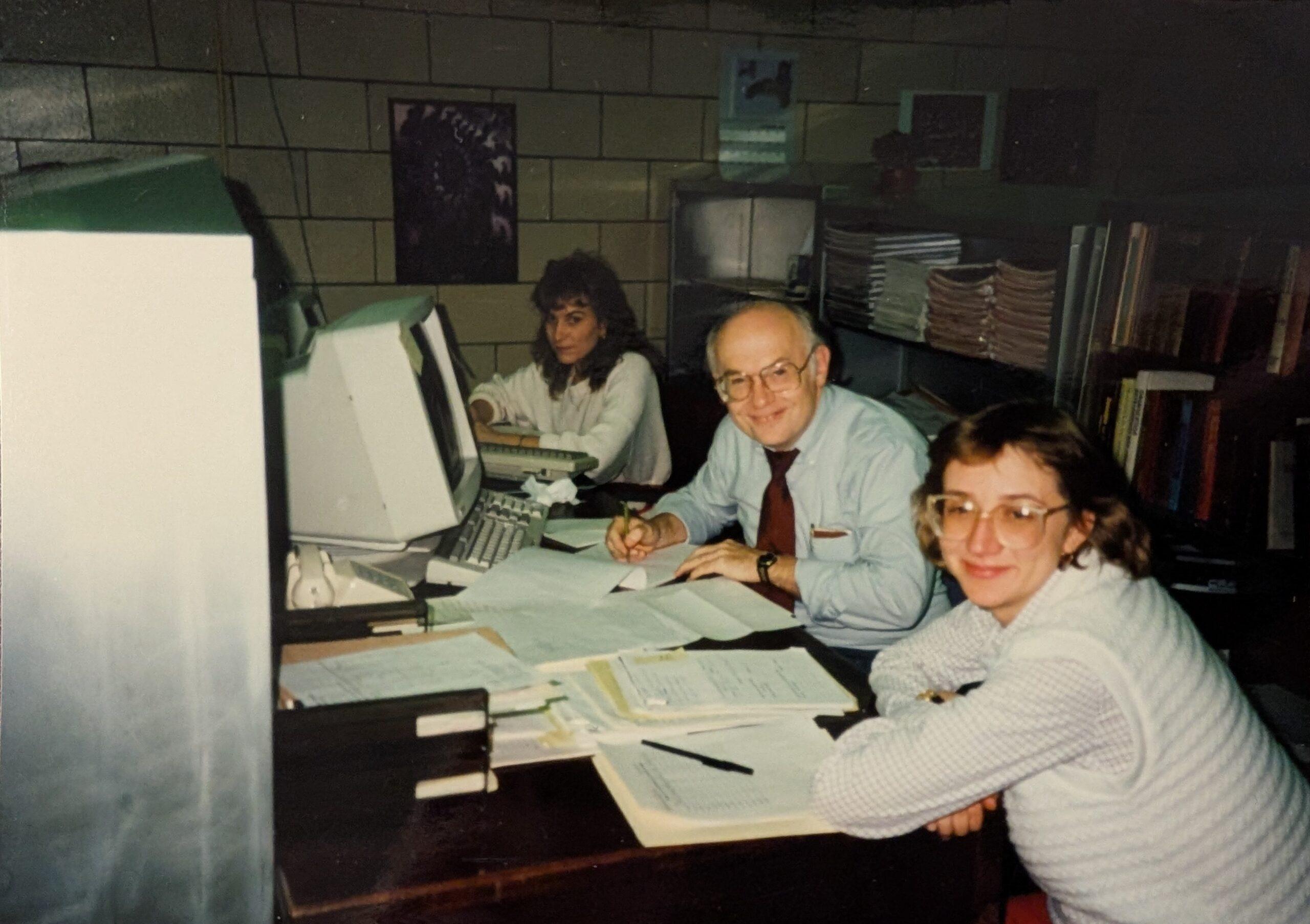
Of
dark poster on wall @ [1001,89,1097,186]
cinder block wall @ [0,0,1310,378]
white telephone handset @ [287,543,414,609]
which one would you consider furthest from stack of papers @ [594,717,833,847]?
dark poster on wall @ [1001,89,1097,186]

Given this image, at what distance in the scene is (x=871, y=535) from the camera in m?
1.81

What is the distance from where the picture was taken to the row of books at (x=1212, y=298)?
1830mm

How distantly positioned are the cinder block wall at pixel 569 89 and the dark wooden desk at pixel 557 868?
8.75 feet

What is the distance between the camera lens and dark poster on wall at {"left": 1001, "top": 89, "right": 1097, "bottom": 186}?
10.8 feet

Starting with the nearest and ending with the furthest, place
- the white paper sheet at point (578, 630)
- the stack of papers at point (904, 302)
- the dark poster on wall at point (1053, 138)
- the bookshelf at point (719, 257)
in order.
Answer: the white paper sheet at point (578, 630)
the stack of papers at point (904, 302)
the dark poster on wall at point (1053, 138)
the bookshelf at point (719, 257)

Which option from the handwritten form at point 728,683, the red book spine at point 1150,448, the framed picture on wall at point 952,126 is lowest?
the handwritten form at point 728,683

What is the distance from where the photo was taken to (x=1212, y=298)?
1939 millimetres

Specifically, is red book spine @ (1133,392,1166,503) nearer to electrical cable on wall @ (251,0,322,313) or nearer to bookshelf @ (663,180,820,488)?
bookshelf @ (663,180,820,488)

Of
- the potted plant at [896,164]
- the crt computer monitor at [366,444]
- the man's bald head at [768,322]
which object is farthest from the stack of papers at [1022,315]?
the crt computer monitor at [366,444]

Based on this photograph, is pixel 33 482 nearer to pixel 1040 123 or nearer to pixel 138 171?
pixel 138 171

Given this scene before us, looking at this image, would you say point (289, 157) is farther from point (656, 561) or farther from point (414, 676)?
point (414, 676)

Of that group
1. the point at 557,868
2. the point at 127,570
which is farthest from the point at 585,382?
the point at 127,570

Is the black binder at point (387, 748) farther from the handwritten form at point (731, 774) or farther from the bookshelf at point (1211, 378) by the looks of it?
the bookshelf at point (1211, 378)

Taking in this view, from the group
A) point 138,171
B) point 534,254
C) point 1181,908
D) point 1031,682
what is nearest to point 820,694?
point 1031,682
